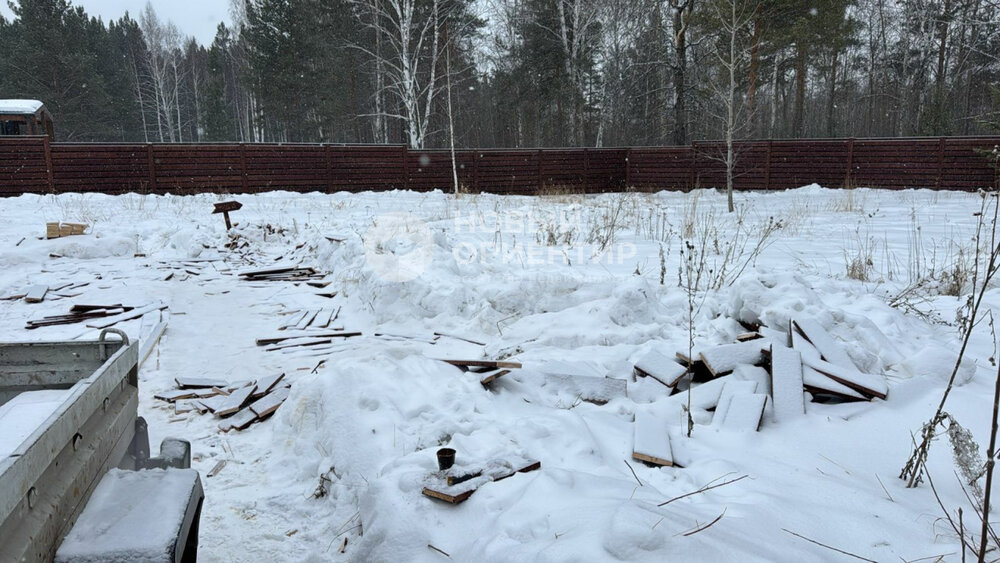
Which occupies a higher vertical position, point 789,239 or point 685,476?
point 789,239

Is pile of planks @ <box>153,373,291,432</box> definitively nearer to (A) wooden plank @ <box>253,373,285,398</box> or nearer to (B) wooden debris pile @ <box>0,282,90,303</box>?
(A) wooden plank @ <box>253,373,285,398</box>

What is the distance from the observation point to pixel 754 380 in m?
3.64

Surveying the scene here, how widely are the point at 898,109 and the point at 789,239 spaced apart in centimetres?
2814

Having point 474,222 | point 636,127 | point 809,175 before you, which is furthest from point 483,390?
point 636,127

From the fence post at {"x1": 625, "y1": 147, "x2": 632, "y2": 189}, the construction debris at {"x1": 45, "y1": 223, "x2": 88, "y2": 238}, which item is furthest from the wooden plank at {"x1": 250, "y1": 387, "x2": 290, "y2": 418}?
the fence post at {"x1": 625, "y1": 147, "x2": 632, "y2": 189}

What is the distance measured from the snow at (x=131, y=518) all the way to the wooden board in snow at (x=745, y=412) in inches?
110

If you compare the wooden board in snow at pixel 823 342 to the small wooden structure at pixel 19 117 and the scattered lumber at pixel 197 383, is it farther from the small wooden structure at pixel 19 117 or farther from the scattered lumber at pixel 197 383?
the small wooden structure at pixel 19 117

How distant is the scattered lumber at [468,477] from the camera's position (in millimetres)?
2479

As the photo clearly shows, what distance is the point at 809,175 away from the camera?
1933 cm

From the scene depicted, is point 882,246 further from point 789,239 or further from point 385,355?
point 385,355

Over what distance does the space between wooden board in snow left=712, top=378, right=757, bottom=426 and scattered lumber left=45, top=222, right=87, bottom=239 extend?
37.1 feet

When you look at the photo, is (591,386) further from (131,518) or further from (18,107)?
(18,107)

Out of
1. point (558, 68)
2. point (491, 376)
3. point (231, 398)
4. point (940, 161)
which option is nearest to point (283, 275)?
point (231, 398)

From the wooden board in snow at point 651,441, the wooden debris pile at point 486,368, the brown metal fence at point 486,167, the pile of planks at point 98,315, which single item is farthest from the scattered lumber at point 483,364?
the brown metal fence at point 486,167
